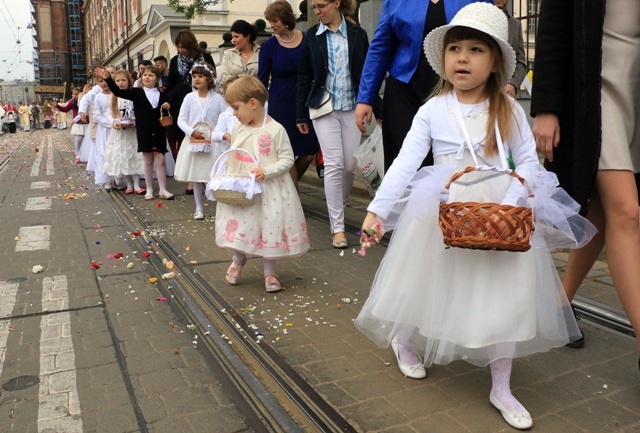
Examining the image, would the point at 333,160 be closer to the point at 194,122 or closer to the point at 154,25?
the point at 194,122

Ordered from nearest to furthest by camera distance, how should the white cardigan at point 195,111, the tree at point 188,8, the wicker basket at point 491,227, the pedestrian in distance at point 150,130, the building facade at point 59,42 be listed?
1. the wicker basket at point 491,227
2. the white cardigan at point 195,111
3. the pedestrian in distance at point 150,130
4. the tree at point 188,8
5. the building facade at point 59,42

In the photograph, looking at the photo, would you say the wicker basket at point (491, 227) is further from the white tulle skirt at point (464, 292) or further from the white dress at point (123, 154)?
the white dress at point (123, 154)

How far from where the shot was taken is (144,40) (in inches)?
1596

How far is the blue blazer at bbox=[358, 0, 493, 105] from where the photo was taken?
387 cm

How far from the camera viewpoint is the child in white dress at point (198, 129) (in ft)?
25.1

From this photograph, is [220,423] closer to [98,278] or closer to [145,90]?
[98,278]

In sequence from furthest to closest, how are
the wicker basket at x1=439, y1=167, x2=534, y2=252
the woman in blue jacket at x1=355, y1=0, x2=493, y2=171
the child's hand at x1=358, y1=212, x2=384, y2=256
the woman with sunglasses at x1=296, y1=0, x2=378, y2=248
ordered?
the woman with sunglasses at x1=296, y1=0, x2=378, y2=248, the woman in blue jacket at x1=355, y1=0, x2=493, y2=171, the child's hand at x1=358, y1=212, x2=384, y2=256, the wicker basket at x1=439, y1=167, x2=534, y2=252

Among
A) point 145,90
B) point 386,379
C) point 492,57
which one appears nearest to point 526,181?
point 492,57

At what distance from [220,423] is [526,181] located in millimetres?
1623

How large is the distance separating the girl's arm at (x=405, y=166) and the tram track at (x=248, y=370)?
91cm

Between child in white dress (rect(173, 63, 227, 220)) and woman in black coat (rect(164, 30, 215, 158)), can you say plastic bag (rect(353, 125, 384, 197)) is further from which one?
woman in black coat (rect(164, 30, 215, 158))

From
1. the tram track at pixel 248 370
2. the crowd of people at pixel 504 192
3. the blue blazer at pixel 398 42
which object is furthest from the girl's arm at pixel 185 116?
the crowd of people at pixel 504 192

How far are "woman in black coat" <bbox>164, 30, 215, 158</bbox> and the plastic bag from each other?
4285 mm

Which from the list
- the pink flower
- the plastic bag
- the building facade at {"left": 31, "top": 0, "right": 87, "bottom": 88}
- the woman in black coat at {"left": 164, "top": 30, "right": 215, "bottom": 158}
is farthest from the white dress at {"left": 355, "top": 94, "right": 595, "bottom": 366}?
the building facade at {"left": 31, "top": 0, "right": 87, "bottom": 88}
